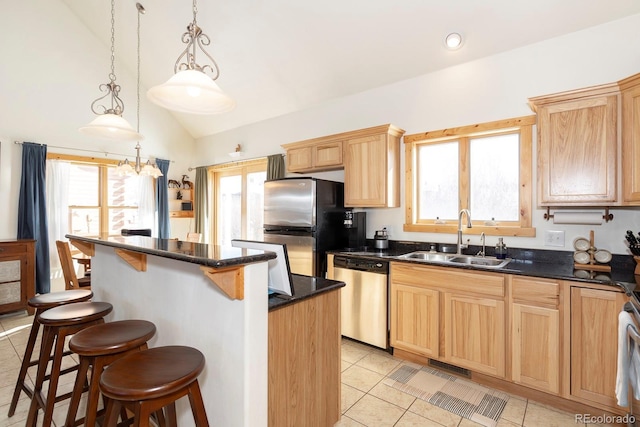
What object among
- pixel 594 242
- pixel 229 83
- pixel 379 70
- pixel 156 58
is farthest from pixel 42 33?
pixel 594 242

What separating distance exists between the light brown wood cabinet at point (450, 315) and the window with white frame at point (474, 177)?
764 mm

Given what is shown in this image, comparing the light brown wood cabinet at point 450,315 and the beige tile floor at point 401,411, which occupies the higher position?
the light brown wood cabinet at point 450,315

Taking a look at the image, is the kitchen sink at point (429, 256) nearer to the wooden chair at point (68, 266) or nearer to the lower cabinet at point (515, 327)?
the lower cabinet at point (515, 327)

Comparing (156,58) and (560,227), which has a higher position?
(156,58)

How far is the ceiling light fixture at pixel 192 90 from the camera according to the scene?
170 centimetres

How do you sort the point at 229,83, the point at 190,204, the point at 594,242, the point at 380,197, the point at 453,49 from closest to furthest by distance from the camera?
the point at 594,242 → the point at 453,49 → the point at 380,197 → the point at 229,83 → the point at 190,204

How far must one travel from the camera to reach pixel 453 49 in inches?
118

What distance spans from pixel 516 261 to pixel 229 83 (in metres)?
4.31

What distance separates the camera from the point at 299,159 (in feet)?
13.4

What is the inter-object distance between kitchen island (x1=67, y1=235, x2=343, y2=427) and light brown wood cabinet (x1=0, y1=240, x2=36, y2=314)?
3.21 m

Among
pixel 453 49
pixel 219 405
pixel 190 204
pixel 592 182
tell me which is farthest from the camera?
pixel 190 204

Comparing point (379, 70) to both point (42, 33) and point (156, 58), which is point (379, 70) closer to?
point (156, 58)

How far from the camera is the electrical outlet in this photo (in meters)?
2.63

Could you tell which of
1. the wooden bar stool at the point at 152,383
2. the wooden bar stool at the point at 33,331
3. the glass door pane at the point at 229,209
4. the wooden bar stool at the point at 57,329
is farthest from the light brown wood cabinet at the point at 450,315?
the glass door pane at the point at 229,209
